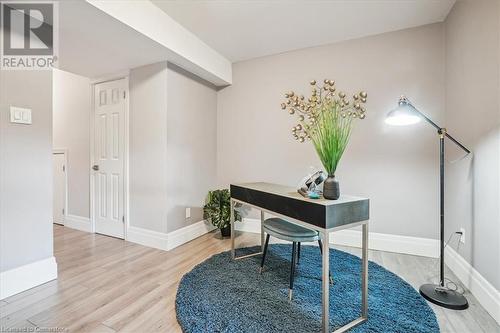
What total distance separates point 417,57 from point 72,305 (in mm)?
3880

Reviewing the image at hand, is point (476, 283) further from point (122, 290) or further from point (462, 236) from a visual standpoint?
point (122, 290)

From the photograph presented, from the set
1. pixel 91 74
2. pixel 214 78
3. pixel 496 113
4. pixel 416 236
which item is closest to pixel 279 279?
pixel 416 236

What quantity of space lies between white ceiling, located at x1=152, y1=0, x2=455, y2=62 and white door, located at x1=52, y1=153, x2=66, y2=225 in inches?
111

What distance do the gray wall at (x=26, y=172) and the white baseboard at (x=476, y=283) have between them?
11.1 ft

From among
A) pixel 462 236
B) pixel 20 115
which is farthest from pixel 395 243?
pixel 20 115

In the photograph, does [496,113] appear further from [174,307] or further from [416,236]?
[174,307]

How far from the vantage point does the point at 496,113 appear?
1.63 m

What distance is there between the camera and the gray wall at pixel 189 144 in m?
2.84

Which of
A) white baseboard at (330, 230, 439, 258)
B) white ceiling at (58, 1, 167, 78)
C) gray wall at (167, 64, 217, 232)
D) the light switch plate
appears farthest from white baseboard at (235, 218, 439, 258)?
the light switch plate

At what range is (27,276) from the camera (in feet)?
6.14

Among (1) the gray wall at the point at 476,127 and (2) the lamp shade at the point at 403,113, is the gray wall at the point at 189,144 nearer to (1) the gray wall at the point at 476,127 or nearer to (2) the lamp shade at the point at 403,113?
(2) the lamp shade at the point at 403,113

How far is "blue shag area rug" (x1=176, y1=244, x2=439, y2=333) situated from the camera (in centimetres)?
148

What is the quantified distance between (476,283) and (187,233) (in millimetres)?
2788

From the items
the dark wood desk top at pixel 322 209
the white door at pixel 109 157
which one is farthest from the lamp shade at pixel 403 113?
the white door at pixel 109 157
